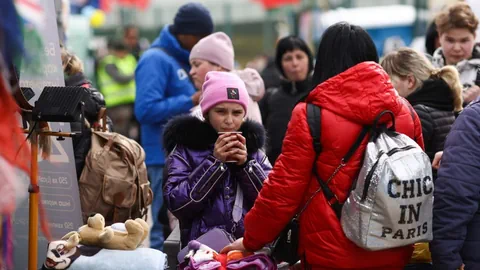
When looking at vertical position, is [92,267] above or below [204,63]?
below

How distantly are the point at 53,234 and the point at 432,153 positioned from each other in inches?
89.5

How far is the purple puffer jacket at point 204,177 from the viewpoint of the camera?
4.89m

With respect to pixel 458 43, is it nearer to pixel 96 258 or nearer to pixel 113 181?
pixel 113 181

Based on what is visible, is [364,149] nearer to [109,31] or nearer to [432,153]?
[432,153]

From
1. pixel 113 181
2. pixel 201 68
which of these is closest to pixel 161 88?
pixel 201 68

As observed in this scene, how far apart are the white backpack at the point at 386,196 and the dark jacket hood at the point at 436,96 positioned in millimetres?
1360

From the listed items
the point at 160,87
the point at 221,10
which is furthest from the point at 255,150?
the point at 221,10

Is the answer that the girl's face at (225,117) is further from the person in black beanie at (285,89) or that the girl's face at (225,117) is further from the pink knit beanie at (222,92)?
the person in black beanie at (285,89)

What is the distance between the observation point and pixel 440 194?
457 cm

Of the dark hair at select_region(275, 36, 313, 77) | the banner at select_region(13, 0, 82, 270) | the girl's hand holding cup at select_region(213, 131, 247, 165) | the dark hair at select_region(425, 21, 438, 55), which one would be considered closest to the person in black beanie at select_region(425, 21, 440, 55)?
the dark hair at select_region(425, 21, 438, 55)

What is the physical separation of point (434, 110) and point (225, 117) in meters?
1.31

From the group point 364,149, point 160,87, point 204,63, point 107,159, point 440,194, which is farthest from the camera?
point 160,87

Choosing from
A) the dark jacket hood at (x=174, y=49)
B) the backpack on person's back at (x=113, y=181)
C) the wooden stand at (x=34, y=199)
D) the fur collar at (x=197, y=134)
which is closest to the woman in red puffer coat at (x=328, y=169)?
the fur collar at (x=197, y=134)

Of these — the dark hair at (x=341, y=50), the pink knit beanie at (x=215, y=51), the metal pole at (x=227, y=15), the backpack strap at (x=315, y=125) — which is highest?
the dark hair at (x=341, y=50)
